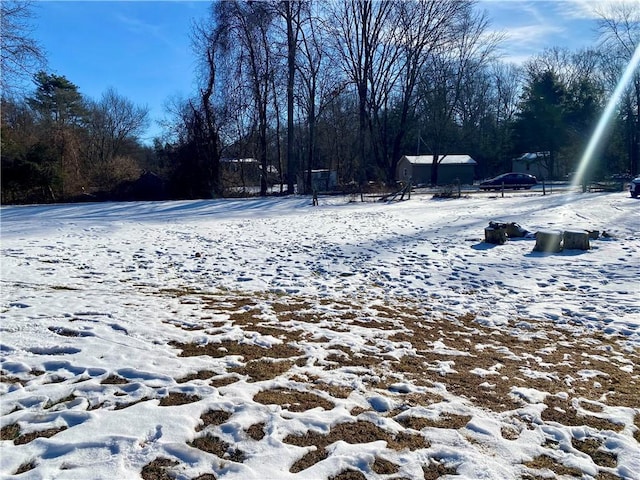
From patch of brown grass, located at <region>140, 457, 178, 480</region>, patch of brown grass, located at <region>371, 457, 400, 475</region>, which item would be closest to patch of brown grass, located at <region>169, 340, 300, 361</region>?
patch of brown grass, located at <region>140, 457, 178, 480</region>

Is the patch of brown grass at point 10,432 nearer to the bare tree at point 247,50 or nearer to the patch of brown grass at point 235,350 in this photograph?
the patch of brown grass at point 235,350

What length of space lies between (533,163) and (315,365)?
57.7 metres

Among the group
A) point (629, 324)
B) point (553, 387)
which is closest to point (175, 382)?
point (553, 387)

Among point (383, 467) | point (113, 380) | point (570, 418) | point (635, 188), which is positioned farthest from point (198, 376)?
point (635, 188)

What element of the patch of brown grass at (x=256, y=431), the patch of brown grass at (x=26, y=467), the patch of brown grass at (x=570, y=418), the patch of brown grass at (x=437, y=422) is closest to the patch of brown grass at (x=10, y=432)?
the patch of brown grass at (x=26, y=467)

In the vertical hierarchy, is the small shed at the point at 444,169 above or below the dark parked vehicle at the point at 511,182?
above

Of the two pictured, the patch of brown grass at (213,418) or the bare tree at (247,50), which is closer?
the patch of brown grass at (213,418)

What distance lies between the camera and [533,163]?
55.7m

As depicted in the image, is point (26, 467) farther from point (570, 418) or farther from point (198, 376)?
point (570, 418)

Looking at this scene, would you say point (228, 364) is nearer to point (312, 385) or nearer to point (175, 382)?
point (175, 382)

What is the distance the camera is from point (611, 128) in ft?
161

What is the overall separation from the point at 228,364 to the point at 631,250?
11488 mm

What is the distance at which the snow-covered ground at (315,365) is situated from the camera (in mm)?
3102

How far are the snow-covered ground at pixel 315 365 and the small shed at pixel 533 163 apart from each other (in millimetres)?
47150
